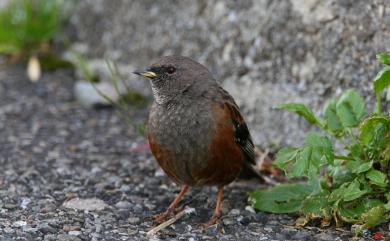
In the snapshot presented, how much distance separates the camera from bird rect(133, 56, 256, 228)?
4375 millimetres

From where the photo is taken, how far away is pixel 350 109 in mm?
4246

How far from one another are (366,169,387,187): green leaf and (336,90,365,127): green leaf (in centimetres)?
38

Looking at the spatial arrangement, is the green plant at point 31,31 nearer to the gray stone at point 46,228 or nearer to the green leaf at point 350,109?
the gray stone at point 46,228

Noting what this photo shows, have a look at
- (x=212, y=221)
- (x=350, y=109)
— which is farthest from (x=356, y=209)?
(x=212, y=221)

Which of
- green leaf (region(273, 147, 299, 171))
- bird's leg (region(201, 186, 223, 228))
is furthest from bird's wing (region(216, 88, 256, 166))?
green leaf (region(273, 147, 299, 171))

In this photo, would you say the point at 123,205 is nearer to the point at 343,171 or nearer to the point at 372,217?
the point at 343,171

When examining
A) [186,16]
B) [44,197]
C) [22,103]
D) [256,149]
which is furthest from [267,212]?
[22,103]

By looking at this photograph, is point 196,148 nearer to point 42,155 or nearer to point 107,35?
point 42,155

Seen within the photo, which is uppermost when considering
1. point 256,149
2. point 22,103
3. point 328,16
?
point 328,16

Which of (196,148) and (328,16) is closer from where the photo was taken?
(196,148)

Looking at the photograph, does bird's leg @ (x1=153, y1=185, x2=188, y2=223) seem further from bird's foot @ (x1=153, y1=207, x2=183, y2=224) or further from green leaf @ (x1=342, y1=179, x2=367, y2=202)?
green leaf @ (x1=342, y1=179, x2=367, y2=202)

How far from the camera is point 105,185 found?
16.6 feet

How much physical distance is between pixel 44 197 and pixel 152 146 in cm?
86

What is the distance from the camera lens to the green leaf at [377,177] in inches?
150
